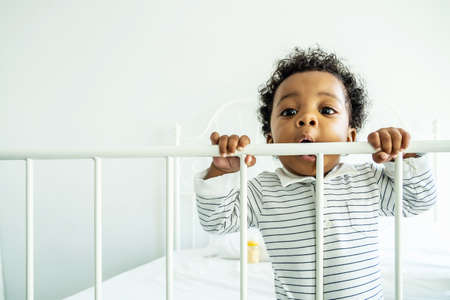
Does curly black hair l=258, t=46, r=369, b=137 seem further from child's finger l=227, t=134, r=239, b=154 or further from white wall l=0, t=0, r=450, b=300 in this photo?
white wall l=0, t=0, r=450, b=300

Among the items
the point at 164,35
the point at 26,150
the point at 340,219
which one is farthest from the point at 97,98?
the point at 340,219

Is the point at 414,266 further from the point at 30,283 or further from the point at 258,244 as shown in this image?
the point at 30,283

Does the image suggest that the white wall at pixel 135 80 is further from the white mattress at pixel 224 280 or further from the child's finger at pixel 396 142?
the child's finger at pixel 396 142

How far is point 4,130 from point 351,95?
1986 millimetres

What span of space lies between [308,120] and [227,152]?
0.25 m

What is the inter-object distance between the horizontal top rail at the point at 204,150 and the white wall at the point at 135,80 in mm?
1272

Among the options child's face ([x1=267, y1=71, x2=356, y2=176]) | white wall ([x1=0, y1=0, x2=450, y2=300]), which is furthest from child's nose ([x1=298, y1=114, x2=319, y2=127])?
white wall ([x1=0, y1=0, x2=450, y2=300])

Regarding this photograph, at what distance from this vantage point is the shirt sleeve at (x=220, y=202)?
670mm

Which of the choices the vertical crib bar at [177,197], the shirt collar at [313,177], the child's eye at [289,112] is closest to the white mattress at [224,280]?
the vertical crib bar at [177,197]

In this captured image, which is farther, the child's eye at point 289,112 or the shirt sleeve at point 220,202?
the child's eye at point 289,112

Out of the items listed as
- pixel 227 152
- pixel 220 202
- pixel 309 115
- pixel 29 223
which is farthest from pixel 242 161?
pixel 29 223

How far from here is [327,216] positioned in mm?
692

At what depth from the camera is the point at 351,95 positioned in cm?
97

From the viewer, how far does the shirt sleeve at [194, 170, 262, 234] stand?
2.20 feet
